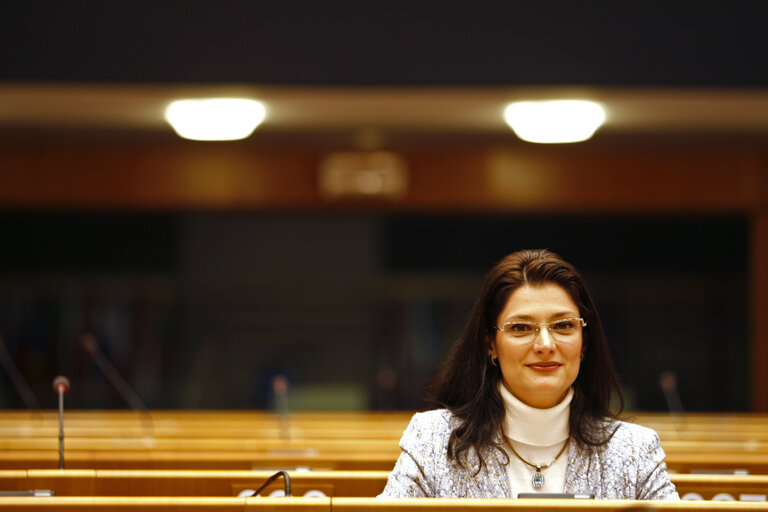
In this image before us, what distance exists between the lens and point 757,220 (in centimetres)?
667

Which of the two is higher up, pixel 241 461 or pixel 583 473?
pixel 241 461

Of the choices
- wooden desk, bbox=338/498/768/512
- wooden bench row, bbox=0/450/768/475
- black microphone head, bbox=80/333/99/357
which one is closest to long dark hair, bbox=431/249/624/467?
wooden desk, bbox=338/498/768/512

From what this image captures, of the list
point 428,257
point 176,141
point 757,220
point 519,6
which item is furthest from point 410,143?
point 757,220

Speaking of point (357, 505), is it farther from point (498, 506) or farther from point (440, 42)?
point (440, 42)

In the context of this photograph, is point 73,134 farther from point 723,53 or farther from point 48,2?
point 723,53

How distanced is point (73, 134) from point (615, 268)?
3996 mm

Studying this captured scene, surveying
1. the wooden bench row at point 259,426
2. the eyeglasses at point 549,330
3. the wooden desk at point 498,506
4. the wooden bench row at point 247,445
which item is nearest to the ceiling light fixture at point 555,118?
the wooden bench row at point 259,426

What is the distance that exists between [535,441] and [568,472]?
10 centimetres

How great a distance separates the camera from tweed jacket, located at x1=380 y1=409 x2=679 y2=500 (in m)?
2.15

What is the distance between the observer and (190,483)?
2.36 metres

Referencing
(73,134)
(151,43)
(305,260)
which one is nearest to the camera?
(151,43)

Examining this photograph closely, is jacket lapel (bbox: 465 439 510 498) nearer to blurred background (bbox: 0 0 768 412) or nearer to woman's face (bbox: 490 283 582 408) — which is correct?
woman's face (bbox: 490 283 582 408)

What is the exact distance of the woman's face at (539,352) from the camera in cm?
216

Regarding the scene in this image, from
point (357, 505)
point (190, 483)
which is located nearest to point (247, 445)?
point (190, 483)
